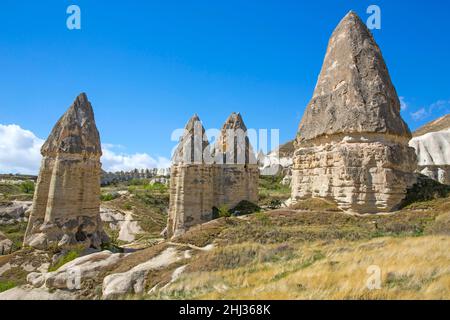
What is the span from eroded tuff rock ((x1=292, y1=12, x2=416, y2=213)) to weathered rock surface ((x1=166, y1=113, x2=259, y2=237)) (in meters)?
9.37

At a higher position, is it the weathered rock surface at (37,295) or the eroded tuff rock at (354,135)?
the eroded tuff rock at (354,135)

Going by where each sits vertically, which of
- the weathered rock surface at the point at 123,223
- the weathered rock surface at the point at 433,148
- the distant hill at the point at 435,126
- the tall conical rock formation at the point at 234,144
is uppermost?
the distant hill at the point at 435,126

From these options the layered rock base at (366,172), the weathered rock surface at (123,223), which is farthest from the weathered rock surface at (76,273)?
the weathered rock surface at (123,223)

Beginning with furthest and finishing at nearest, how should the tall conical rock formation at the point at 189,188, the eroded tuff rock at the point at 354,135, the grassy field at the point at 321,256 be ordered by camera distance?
the tall conical rock formation at the point at 189,188
the eroded tuff rock at the point at 354,135
the grassy field at the point at 321,256

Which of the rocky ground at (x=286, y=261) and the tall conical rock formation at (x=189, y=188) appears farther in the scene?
the tall conical rock formation at (x=189, y=188)

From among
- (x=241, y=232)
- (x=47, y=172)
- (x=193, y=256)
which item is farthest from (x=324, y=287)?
(x=47, y=172)

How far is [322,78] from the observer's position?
48.7ft

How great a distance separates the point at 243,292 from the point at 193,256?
3144mm

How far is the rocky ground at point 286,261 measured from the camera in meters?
6.21

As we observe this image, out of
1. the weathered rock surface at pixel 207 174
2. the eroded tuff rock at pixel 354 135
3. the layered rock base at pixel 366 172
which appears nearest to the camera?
the layered rock base at pixel 366 172

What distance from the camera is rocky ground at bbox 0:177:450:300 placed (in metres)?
6.21

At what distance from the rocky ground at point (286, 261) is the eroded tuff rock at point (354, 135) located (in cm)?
69

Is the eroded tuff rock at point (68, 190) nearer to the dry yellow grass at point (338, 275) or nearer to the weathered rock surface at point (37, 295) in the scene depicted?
the weathered rock surface at point (37, 295)

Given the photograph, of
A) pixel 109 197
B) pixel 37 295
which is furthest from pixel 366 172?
pixel 109 197
